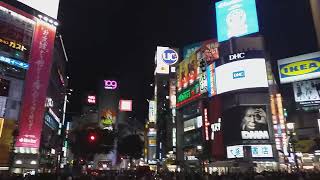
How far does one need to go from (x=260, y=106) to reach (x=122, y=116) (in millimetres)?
89395

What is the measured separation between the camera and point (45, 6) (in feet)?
178

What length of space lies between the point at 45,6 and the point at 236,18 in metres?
31.8

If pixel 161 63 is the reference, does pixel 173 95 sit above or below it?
below

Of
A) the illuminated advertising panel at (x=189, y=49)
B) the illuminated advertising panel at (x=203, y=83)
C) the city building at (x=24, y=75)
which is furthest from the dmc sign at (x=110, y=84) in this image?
the illuminated advertising panel at (x=203, y=83)

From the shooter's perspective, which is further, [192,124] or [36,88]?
[192,124]

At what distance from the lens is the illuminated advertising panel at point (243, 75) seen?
4750 cm

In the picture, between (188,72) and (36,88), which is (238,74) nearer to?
(188,72)

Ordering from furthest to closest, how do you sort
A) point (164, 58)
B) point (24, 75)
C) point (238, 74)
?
point (164, 58)
point (24, 75)
point (238, 74)

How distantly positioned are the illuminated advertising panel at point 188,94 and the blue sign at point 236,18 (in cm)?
1044

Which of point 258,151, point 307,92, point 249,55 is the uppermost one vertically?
point 249,55

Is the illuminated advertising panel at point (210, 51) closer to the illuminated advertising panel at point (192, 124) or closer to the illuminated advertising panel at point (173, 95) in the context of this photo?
the illuminated advertising panel at point (192, 124)

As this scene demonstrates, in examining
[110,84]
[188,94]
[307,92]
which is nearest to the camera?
[307,92]

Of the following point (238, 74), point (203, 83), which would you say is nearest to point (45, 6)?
point (203, 83)

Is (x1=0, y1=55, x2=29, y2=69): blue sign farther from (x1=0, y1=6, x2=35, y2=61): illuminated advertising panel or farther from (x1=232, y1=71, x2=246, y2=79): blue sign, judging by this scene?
(x1=232, y1=71, x2=246, y2=79): blue sign
